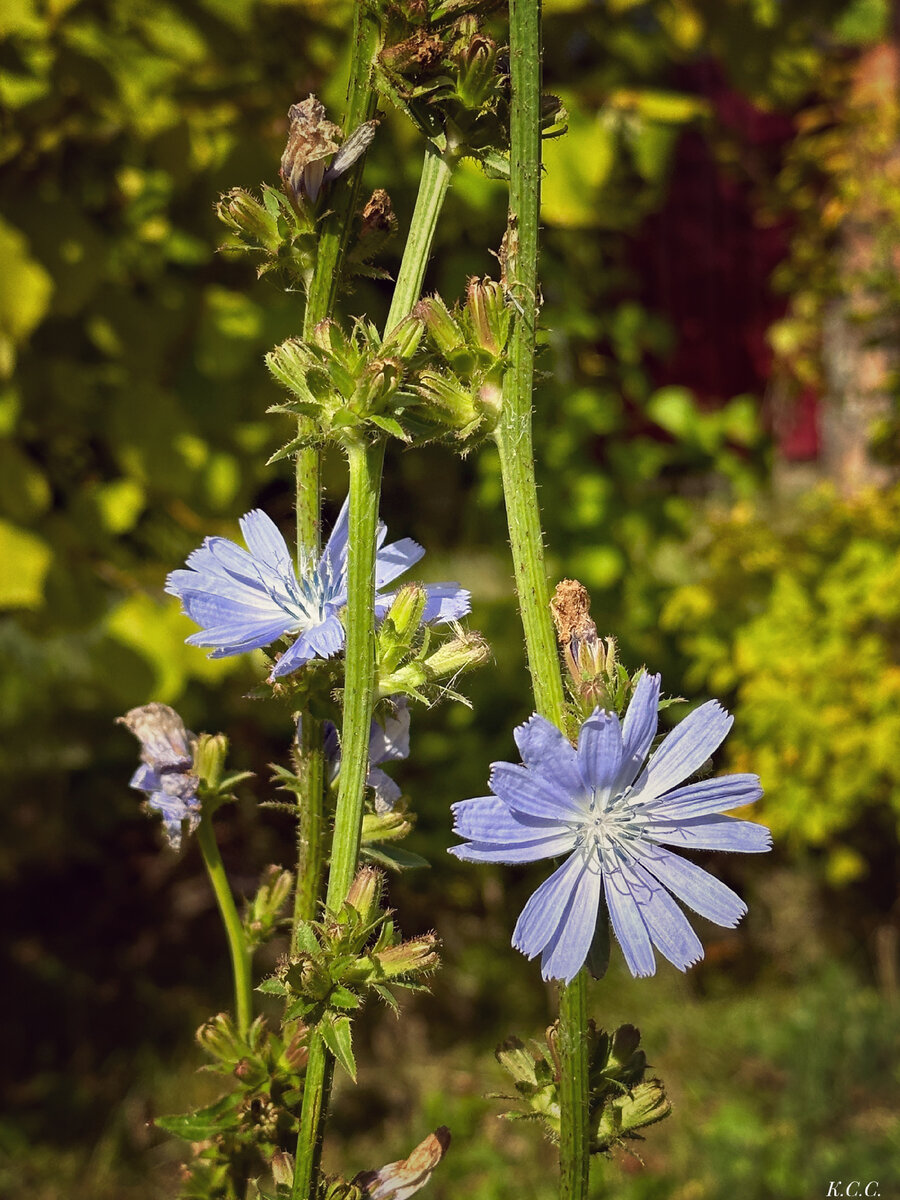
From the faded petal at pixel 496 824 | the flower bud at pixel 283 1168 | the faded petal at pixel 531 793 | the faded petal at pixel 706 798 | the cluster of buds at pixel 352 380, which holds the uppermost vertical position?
the cluster of buds at pixel 352 380

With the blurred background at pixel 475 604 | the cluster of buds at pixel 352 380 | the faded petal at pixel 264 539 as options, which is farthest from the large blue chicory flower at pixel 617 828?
the blurred background at pixel 475 604

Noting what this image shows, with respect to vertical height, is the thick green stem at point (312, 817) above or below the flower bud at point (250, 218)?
below

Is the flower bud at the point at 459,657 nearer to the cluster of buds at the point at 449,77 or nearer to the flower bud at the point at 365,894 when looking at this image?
the flower bud at the point at 365,894

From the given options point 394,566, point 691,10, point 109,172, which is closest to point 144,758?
point 394,566

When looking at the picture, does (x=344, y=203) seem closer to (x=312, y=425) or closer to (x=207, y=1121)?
(x=312, y=425)

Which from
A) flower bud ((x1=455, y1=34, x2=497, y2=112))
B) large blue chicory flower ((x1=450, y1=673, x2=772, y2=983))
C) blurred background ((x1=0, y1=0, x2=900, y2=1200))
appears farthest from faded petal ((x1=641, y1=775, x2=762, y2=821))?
blurred background ((x1=0, y1=0, x2=900, y2=1200))

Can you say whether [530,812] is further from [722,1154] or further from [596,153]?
[722,1154]

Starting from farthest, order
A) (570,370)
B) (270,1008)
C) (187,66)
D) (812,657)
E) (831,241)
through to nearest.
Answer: (831,241)
(570,370)
(812,657)
(270,1008)
(187,66)
